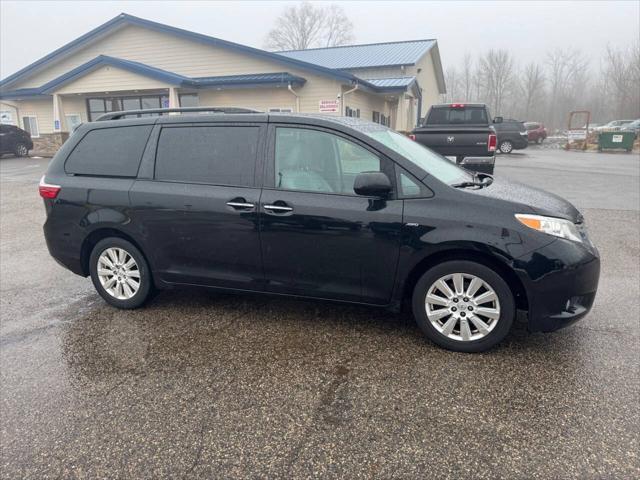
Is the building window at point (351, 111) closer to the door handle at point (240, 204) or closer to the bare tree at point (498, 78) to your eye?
the door handle at point (240, 204)

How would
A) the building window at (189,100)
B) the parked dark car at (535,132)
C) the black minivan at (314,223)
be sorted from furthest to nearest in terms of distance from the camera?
the parked dark car at (535,132) < the building window at (189,100) < the black minivan at (314,223)

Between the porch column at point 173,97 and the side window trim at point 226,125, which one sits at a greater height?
the porch column at point 173,97

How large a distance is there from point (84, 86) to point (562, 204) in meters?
23.1

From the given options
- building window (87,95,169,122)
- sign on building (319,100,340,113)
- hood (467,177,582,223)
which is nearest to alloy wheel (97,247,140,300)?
hood (467,177,582,223)

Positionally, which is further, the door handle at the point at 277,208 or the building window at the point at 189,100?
the building window at the point at 189,100

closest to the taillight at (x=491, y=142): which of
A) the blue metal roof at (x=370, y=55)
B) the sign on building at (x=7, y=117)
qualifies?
the blue metal roof at (x=370, y=55)

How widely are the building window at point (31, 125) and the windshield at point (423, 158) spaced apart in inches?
1085

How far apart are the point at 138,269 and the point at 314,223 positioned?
5.88 ft

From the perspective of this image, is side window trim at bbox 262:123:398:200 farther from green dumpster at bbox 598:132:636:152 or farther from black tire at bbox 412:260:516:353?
green dumpster at bbox 598:132:636:152

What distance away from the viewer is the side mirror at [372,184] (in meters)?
3.48

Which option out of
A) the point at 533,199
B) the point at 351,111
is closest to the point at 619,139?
the point at 351,111

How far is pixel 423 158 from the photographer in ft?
13.3

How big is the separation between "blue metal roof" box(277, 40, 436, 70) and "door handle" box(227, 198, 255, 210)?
1000 inches

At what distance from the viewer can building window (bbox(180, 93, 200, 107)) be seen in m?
21.4
